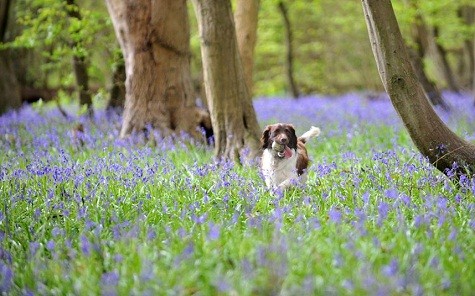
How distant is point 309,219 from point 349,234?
24.6 inches

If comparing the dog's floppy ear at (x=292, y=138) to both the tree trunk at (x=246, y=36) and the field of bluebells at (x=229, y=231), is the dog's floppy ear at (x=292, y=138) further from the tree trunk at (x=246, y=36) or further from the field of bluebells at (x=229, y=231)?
the tree trunk at (x=246, y=36)

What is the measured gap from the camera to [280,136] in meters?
6.17

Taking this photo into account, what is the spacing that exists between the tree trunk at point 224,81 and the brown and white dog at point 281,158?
1.75 metres

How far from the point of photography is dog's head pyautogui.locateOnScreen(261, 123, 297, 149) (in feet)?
20.3

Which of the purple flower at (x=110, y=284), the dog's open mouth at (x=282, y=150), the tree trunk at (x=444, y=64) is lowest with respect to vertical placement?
the tree trunk at (x=444, y=64)

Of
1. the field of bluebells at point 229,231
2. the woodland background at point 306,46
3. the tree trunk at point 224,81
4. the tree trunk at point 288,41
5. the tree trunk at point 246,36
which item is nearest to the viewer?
the field of bluebells at point 229,231

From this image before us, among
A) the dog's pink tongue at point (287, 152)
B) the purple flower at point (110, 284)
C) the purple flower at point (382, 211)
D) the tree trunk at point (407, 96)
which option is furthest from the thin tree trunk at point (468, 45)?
the purple flower at point (110, 284)

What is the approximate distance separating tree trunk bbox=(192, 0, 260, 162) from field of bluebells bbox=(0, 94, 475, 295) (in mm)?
654

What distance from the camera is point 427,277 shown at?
3.77 m

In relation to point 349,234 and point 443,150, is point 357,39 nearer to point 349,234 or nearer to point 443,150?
point 443,150

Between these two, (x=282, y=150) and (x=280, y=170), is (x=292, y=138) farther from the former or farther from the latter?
(x=280, y=170)

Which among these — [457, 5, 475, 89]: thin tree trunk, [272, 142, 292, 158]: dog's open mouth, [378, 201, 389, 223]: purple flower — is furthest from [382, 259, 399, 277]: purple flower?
[457, 5, 475, 89]: thin tree trunk

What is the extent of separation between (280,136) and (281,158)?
1.15 ft

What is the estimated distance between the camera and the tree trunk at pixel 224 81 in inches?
335
